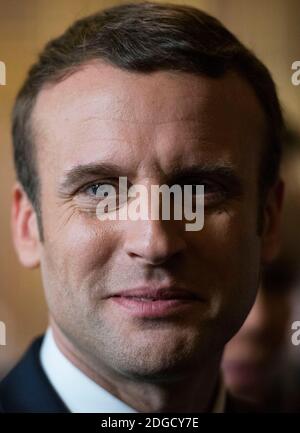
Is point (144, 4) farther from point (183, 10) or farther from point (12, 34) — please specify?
point (12, 34)

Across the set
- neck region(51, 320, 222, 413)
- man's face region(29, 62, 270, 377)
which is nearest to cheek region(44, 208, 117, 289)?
man's face region(29, 62, 270, 377)

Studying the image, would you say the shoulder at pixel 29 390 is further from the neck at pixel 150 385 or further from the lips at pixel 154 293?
the lips at pixel 154 293

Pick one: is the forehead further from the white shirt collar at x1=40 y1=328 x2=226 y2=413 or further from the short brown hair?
the white shirt collar at x1=40 y1=328 x2=226 y2=413

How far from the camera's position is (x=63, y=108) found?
90 centimetres

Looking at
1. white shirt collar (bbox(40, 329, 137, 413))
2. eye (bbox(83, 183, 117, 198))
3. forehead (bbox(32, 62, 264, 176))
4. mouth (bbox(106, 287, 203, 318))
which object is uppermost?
forehead (bbox(32, 62, 264, 176))

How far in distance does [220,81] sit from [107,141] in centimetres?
16

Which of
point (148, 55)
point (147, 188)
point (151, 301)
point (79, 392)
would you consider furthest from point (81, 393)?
point (148, 55)

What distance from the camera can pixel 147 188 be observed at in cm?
87

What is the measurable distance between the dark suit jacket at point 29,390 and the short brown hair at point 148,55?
0.22m

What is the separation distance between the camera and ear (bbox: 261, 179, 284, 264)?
1.01m

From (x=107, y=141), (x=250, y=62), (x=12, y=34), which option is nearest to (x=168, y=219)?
(x=107, y=141)

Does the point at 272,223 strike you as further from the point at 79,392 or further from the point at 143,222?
the point at 79,392

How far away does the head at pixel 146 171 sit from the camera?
2.84 ft

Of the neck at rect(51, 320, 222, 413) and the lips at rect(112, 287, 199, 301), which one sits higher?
the lips at rect(112, 287, 199, 301)
